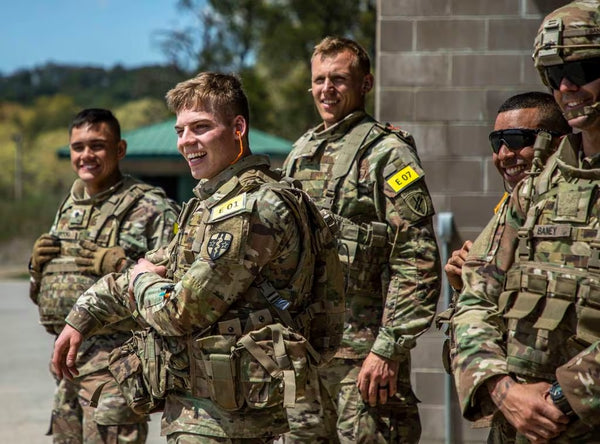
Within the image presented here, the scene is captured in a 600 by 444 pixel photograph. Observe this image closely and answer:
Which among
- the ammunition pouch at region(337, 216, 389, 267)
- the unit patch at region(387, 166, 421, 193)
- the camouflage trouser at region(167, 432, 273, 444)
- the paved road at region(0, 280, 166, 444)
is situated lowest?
the paved road at region(0, 280, 166, 444)

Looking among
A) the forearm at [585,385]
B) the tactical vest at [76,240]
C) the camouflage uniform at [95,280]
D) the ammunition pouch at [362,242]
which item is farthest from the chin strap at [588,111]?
the tactical vest at [76,240]

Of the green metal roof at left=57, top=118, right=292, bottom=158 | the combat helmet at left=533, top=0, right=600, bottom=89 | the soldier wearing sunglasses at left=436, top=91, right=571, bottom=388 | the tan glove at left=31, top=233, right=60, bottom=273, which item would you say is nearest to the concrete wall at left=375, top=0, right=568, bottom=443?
the tan glove at left=31, top=233, right=60, bottom=273

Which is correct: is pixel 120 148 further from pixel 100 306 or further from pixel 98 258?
pixel 100 306

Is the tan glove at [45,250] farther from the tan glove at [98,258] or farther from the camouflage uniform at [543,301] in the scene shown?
the camouflage uniform at [543,301]

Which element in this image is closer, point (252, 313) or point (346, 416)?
point (252, 313)

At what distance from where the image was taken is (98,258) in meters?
4.99

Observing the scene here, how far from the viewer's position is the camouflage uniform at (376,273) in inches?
164

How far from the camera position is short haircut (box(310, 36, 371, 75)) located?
445 centimetres

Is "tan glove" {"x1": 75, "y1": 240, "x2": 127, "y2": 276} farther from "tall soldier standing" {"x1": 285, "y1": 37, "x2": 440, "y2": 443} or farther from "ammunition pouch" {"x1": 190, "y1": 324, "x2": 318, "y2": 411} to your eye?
"ammunition pouch" {"x1": 190, "y1": 324, "x2": 318, "y2": 411}

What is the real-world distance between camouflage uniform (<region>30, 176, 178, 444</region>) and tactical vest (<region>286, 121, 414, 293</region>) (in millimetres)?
1102

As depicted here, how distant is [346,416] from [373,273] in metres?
0.65

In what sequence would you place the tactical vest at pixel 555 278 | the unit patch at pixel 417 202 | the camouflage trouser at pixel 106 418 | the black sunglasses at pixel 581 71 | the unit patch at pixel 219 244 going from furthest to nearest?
1. the camouflage trouser at pixel 106 418
2. the unit patch at pixel 417 202
3. the unit patch at pixel 219 244
4. the black sunglasses at pixel 581 71
5. the tactical vest at pixel 555 278

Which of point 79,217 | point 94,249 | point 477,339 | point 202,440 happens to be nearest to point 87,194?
point 79,217

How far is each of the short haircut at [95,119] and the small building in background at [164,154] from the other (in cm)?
1477
